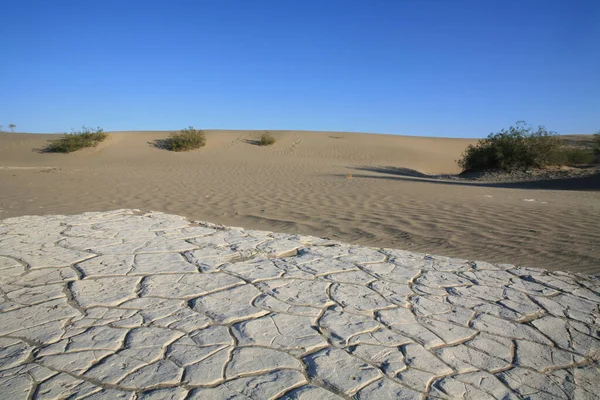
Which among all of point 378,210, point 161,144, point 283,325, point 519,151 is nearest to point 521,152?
point 519,151

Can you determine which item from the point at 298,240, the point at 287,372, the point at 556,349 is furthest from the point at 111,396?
the point at 298,240

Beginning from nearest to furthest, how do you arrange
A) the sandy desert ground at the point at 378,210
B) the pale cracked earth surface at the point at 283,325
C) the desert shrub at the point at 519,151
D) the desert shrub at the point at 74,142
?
1. the pale cracked earth surface at the point at 283,325
2. the sandy desert ground at the point at 378,210
3. the desert shrub at the point at 519,151
4. the desert shrub at the point at 74,142

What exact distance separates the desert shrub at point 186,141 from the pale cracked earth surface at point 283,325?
19784mm

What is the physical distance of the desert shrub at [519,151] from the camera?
1453cm

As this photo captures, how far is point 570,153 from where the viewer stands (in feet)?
52.5

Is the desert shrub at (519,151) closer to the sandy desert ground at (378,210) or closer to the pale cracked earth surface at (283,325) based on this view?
the sandy desert ground at (378,210)

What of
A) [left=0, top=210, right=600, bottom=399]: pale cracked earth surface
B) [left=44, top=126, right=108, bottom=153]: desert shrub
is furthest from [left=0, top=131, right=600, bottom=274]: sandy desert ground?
[left=44, top=126, right=108, bottom=153]: desert shrub

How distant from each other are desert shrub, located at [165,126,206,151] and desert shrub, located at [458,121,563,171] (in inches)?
588

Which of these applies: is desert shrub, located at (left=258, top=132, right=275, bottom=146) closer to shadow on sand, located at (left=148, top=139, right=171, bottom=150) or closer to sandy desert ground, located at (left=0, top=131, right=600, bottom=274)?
shadow on sand, located at (left=148, top=139, right=171, bottom=150)

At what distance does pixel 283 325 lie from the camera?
2580mm

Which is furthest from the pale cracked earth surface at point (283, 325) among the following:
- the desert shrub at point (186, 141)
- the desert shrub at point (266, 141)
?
the desert shrub at point (266, 141)

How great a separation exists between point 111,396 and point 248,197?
6471 millimetres

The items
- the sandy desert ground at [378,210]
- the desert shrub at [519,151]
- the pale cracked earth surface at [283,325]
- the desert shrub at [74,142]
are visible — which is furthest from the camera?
the desert shrub at [74,142]

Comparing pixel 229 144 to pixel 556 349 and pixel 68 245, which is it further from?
pixel 556 349
